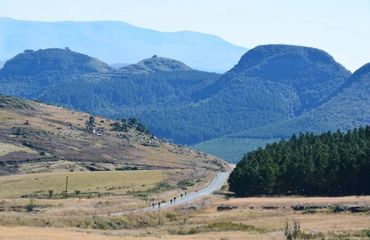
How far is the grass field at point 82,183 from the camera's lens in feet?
→ 441

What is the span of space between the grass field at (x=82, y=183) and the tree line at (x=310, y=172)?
27.9m

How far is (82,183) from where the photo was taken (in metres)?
146

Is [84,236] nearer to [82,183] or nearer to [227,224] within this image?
[227,224]

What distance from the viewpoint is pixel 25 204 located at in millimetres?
97875

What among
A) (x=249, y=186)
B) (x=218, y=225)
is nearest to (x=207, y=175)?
(x=249, y=186)

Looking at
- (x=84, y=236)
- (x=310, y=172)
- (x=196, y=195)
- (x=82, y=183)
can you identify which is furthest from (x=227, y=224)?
(x=82, y=183)

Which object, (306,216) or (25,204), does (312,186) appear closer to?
(306,216)

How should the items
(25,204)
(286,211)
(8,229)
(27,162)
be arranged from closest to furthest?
(8,229), (286,211), (25,204), (27,162)

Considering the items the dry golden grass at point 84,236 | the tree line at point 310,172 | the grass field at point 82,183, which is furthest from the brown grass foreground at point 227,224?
the grass field at point 82,183

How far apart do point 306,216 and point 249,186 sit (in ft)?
106

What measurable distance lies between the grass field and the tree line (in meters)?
27.9

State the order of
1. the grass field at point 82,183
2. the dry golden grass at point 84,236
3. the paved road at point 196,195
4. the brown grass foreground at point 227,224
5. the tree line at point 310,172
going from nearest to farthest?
the dry golden grass at point 84,236, the brown grass foreground at point 227,224, the paved road at point 196,195, the tree line at point 310,172, the grass field at point 82,183

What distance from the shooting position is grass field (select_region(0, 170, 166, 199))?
134 meters

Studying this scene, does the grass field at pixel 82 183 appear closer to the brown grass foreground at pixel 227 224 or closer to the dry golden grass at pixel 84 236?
the brown grass foreground at pixel 227 224
